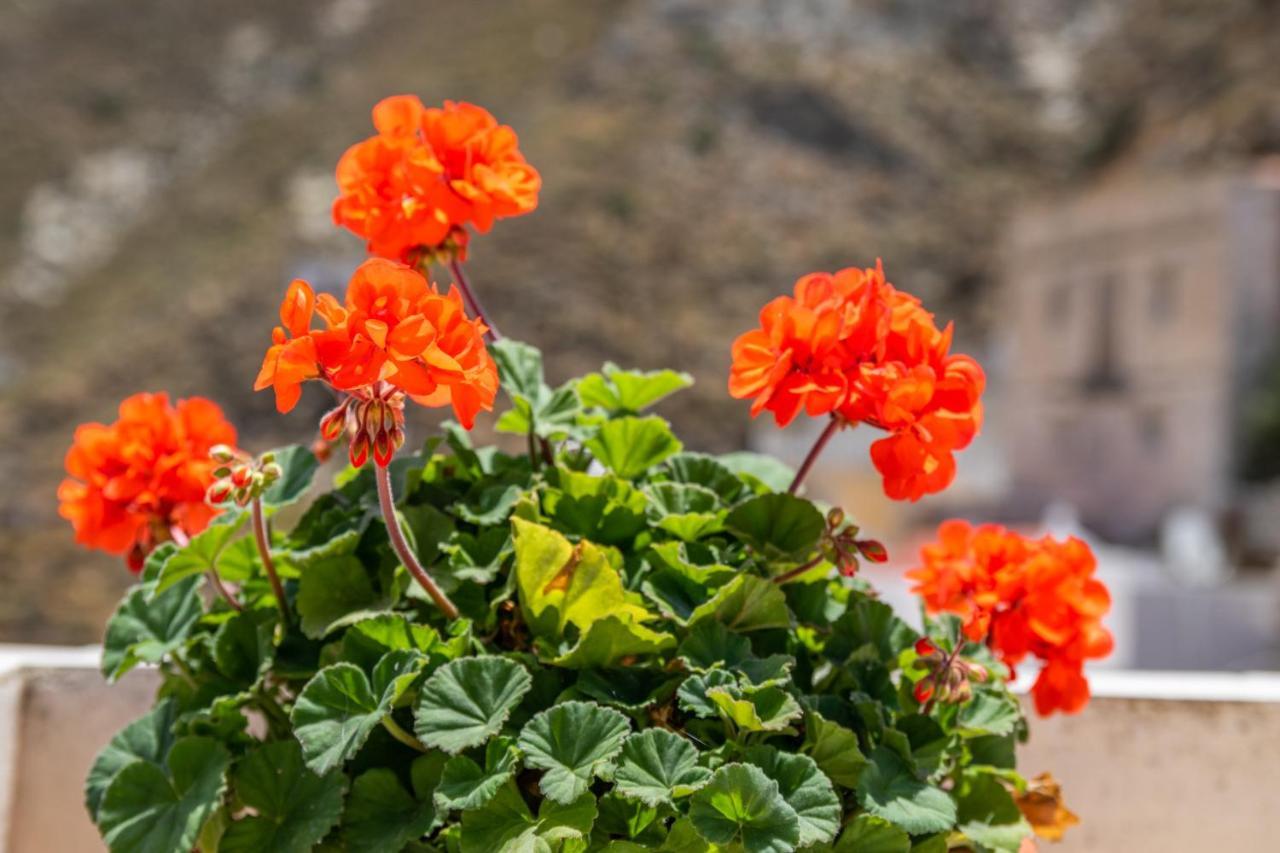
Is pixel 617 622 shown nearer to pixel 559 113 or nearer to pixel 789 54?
pixel 559 113

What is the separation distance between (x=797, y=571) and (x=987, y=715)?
0.15 m

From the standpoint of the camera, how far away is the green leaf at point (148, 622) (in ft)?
2.73

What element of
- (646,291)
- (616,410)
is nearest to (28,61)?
(646,291)

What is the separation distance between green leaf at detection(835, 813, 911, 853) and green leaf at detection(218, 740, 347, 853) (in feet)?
0.91

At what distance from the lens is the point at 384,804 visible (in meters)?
0.73

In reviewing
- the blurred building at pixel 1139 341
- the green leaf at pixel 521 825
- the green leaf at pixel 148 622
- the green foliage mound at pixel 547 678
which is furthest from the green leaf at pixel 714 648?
the blurred building at pixel 1139 341

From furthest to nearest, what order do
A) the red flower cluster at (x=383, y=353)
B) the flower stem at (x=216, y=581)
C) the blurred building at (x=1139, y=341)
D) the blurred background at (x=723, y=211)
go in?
the blurred background at (x=723, y=211) < the blurred building at (x=1139, y=341) < the flower stem at (x=216, y=581) < the red flower cluster at (x=383, y=353)

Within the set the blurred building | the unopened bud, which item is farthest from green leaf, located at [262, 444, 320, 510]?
the blurred building

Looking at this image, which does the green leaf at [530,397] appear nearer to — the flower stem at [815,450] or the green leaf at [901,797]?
the flower stem at [815,450]

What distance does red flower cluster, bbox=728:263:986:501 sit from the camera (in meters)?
0.70

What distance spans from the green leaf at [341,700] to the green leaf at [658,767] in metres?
0.12

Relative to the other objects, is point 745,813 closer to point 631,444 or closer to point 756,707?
point 756,707

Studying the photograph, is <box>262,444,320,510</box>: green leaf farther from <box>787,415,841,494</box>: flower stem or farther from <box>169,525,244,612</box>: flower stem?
<box>787,415,841,494</box>: flower stem

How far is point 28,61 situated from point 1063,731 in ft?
102
